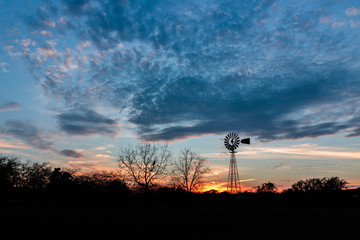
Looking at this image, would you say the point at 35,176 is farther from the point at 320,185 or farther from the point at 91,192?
the point at 320,185

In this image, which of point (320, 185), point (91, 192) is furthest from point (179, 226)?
point (320, 185)

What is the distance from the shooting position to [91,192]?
5788cm

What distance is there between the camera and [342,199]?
55.0 meters

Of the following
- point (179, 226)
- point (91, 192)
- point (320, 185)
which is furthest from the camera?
point (320, 185)

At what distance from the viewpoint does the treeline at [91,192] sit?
52.4 metres

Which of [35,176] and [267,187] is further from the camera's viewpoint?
[267,187]

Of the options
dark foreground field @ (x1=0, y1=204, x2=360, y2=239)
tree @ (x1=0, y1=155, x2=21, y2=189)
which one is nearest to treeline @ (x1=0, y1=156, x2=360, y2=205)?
tree @ (x1=0, y1=155, x2=21, y2=189)

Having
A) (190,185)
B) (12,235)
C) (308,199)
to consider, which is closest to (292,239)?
(12,235)

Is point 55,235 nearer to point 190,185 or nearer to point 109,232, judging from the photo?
point 109,232

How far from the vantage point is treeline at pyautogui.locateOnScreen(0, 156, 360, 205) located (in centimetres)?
5241

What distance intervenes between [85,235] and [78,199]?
42.7m

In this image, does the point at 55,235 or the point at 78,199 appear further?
the point at 78,199

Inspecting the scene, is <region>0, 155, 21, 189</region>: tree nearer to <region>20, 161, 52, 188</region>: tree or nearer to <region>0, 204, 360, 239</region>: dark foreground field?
<region>20, 161, 52, 188</region>: tree

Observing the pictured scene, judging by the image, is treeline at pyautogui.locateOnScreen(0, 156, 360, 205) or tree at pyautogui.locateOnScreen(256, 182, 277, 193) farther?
tree at pyautogui.locateOnScreen(256, 182, 277, 193)
